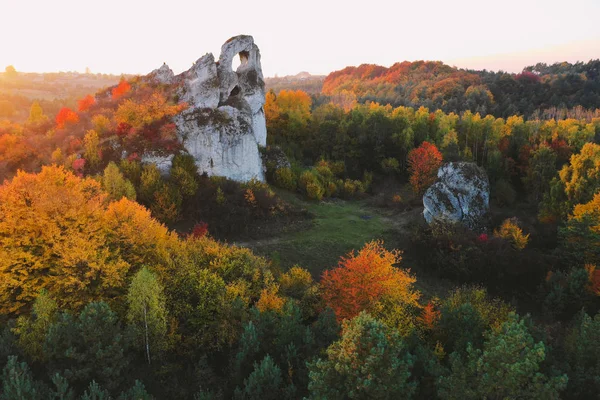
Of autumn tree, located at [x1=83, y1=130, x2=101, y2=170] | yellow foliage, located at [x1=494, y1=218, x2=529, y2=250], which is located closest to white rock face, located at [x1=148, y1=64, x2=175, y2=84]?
autumn tree, located at [x1=83, y1=130, x2=101, y2=170]

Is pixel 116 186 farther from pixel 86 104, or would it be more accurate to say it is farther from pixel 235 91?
pixel 86 104

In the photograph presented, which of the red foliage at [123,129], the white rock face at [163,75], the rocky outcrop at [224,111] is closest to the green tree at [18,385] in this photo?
the rocky outcrop at [224,111]

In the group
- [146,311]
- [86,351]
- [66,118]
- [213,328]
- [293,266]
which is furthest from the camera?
[66,118]

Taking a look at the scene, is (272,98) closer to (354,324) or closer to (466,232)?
(466,232)

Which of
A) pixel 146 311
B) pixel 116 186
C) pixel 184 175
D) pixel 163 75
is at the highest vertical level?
pixel 163 75

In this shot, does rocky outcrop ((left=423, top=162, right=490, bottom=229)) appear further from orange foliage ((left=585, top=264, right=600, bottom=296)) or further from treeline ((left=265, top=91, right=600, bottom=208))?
treeline ((left=265, top=91, right=600, bottom=208))

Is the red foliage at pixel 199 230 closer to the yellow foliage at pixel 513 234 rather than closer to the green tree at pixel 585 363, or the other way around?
the green tree at pixel 585 363

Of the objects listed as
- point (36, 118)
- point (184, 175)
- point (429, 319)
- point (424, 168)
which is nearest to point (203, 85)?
point (184, 175)
